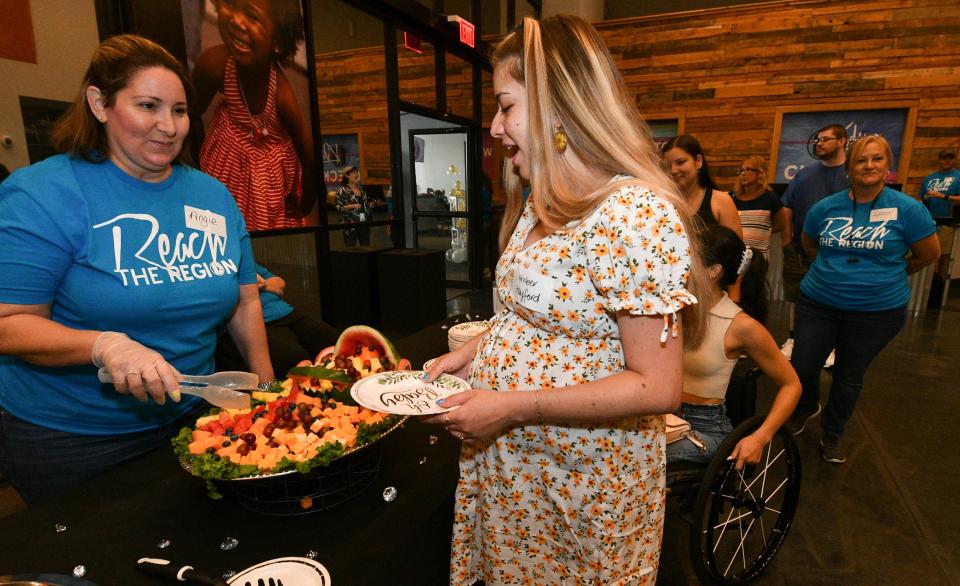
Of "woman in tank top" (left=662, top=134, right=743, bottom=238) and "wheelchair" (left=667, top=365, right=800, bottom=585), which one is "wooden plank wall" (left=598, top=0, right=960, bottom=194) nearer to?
"woman in tank top" (left=662, top=134, right=743, bottom=238)

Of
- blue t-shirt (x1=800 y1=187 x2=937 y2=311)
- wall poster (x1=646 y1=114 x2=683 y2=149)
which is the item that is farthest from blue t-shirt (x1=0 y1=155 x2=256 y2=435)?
wall poster (x1=646 y1=114 x2=683 y2=149)

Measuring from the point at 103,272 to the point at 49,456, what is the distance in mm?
470

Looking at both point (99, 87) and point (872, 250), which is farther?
point (872, 250)

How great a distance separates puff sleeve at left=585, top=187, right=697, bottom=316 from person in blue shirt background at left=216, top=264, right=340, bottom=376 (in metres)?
2.28

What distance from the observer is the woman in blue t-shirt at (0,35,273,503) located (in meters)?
1.10

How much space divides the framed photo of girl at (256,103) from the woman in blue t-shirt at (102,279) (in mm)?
2261

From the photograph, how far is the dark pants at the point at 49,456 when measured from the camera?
1216 mm

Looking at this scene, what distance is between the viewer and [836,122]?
7336mm

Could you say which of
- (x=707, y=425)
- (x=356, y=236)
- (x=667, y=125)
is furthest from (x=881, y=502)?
(x=667, y=125)

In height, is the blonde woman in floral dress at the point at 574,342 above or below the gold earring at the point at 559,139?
below

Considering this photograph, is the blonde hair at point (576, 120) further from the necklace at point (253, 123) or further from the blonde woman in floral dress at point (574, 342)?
the necklace at point (253, 123)

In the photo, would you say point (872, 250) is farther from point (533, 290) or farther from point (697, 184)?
point (533, 290)

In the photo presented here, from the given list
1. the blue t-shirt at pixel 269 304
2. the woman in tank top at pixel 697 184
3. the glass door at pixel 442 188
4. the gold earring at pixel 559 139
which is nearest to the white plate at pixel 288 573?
the gold earring at pixel 559 139

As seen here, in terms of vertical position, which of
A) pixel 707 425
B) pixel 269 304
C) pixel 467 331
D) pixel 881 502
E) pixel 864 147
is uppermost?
pixel 864 147
